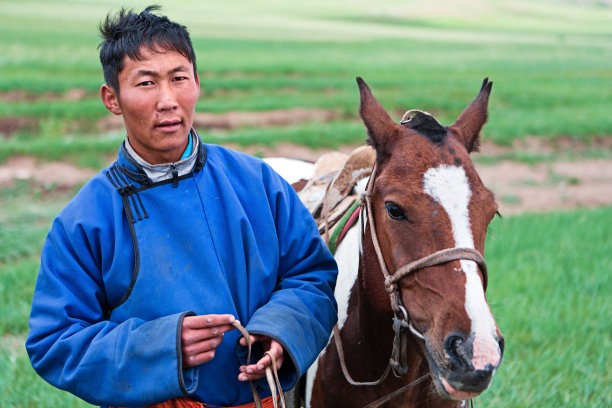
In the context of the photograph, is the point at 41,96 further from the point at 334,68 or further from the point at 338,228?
the point at 338,228

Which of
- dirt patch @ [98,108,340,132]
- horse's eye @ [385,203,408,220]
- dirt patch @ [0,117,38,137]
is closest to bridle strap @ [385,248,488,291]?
horse's eye @ [385,203,408,220]

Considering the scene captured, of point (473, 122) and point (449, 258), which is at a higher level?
point (473, 122)

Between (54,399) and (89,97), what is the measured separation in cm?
1395

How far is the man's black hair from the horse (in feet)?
2.30

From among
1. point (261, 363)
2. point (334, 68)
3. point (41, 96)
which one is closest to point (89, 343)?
point (261, 363)

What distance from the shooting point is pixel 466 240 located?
1860 millimetres

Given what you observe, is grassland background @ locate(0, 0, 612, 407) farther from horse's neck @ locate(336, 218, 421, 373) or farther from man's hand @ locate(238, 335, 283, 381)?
man's hand @ locate(238, 335, 283, 381)

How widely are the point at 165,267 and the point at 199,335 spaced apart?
264 millimetres

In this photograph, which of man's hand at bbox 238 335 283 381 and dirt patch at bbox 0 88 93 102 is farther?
dirt patch at bbox 0 88 93 102

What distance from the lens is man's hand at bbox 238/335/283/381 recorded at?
1838 millimetres

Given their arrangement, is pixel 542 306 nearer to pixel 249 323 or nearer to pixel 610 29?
pixel 249 323

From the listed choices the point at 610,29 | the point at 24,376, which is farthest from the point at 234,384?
the point at 610,29

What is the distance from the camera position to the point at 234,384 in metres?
1.96

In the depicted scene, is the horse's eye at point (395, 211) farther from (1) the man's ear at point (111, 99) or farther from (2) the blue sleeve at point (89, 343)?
(1) the man's ear at point (111, 99)
